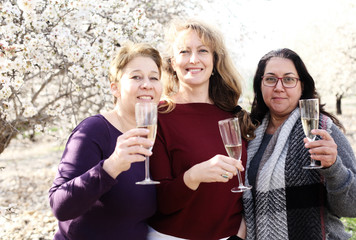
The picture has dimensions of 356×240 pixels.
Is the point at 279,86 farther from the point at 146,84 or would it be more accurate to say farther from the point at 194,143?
the point at 146,84

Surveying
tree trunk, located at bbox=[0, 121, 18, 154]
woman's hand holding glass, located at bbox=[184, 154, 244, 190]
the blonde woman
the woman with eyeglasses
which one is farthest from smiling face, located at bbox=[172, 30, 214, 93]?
tree trunk, located at bbox=[0, 121, 18, 154]

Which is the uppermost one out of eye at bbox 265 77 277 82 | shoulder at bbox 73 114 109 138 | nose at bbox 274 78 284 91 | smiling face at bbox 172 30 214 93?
smiling face at bbox 172 30 214 93

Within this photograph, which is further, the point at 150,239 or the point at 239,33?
the point at 239,33

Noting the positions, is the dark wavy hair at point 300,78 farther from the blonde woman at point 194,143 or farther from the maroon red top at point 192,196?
the maroon red top at point 192,196

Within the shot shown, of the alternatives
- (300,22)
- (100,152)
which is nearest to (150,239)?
(100,152)

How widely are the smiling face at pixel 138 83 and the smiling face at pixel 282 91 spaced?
34.7 inches

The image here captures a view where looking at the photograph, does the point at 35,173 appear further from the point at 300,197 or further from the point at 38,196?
the point at 300,197

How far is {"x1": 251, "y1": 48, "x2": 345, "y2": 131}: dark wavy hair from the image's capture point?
8.98ft

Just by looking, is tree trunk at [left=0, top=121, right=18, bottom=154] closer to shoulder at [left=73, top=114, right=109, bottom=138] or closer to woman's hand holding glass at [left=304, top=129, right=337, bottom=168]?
shoulder at [left=73, top=114, right=109, bottom=138]

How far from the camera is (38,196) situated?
8.59 metres

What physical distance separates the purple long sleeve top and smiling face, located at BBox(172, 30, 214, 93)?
2.15ft

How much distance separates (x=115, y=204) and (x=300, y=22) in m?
26.9

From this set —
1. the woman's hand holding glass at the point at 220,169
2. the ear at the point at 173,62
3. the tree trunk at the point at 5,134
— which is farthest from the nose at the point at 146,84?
the tree trunk at the point at 5,134

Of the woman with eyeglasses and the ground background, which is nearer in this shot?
the woman with eyeglasses
